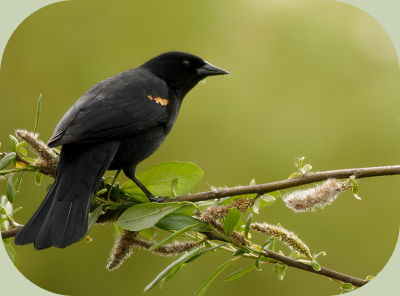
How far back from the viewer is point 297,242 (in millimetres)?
1117

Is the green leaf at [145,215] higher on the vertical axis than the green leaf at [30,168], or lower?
lower

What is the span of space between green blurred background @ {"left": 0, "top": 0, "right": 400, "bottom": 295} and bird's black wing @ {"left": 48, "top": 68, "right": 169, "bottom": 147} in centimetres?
19

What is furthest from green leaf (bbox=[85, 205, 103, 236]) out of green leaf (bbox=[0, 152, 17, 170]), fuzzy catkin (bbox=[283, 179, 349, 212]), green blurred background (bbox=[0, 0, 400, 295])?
fuzzy catkin (bbox=[283, 179, 349, 212])

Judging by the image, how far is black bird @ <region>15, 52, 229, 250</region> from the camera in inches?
47.2

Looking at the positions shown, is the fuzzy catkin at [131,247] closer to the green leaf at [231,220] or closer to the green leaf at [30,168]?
the green leaf at [231,220]

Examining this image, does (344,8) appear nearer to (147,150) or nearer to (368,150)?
(368,150)

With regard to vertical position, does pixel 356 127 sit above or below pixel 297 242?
above

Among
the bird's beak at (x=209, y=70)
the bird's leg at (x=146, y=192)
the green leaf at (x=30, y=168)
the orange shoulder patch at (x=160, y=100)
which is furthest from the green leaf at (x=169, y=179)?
the bird's beak at (x=209, y=70)

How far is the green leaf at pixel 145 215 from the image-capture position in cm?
116

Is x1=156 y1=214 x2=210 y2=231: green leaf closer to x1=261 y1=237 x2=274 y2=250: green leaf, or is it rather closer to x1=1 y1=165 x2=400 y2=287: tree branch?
x1=1 y1=165 x2=400 y2=287: tree branch

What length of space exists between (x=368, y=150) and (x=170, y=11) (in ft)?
2.72

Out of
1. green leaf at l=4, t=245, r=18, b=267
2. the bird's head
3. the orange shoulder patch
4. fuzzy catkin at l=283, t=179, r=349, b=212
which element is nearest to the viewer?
fuzzy catkin at l=283, t=179, r=349, b=212

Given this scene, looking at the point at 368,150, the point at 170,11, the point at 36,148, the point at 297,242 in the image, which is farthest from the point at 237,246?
the point at 170,11

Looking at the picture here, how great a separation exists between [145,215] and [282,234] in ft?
1.04
